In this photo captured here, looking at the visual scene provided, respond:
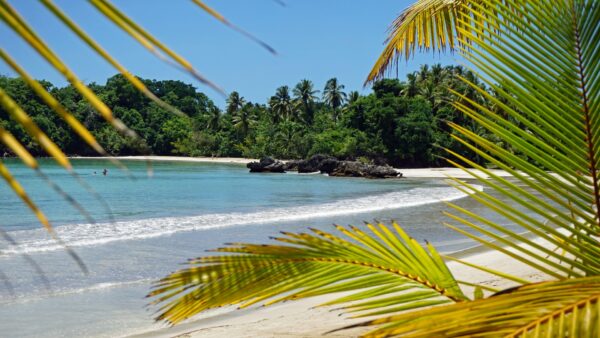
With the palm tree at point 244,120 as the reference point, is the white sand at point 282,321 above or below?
below

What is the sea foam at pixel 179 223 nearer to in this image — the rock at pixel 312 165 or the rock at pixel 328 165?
the rock at pixel 328 165

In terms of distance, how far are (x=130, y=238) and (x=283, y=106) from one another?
251ft

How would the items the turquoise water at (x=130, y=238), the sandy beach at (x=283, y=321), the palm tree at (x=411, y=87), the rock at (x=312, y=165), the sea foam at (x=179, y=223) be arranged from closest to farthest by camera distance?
the sandy beach at (x=283, y=321), the turquoise water at (x=130, y=238), the sea foam at (x=179, y=223), the rock at (x=312, y=165), the palm tree at (x=411, y=87)

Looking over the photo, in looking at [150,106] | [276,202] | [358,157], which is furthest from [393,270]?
[150,106]

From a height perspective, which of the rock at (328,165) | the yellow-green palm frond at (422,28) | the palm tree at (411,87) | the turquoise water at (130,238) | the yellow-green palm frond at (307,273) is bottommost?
the turquoise water at (130,238)

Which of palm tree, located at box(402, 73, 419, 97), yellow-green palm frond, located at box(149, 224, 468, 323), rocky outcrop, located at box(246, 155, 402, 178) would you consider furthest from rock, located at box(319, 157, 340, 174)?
yellow-green palm frond, located at box(149, 224, 468, 323)

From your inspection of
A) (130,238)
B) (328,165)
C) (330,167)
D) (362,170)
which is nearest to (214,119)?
(328,165)

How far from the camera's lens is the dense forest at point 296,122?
59.2 m

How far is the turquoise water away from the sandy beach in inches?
24.9

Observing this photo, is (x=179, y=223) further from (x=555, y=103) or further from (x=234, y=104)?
(x=234, y=104)

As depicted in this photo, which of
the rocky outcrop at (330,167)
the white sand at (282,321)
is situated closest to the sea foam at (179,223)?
the white sand at (282,321)

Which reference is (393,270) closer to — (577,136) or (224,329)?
(577,136)

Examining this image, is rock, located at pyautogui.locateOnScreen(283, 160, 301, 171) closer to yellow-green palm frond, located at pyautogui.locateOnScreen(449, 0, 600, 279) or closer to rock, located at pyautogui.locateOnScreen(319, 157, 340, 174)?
rock, located at pyautogui.locateOnScreen(319, 157, 340, 174)

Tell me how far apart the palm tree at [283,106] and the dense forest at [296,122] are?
0.15 m
